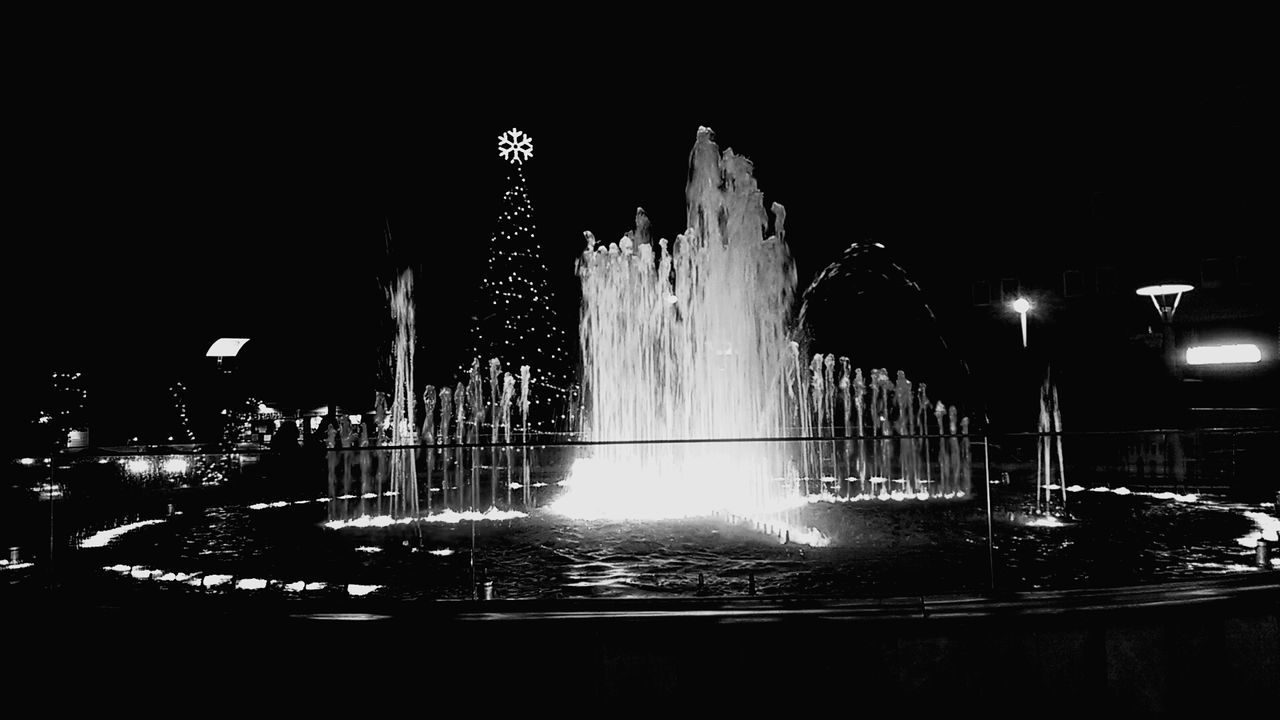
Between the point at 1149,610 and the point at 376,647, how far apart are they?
14.3ft

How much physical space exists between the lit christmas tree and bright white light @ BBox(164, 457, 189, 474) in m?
24.7

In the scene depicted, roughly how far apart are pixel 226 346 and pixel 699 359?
32030 millimetres

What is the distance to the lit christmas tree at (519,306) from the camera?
42.1m

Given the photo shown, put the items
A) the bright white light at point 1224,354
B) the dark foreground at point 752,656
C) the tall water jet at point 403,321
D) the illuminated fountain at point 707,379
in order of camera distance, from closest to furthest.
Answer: the dark foreground at point 752,656, the illuminated fountain at point 707,379, the bright white light at point 1224,354, the tall water jet at point 403,321

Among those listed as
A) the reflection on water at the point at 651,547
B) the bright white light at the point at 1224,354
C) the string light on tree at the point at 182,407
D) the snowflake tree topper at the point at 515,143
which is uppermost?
the snowflake tree topper at the point at 515,143

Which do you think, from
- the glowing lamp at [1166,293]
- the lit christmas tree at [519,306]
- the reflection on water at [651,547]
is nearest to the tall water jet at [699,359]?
the reflection on water at [651,547]

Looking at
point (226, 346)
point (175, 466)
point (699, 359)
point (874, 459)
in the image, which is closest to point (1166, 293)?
point (699, 359)

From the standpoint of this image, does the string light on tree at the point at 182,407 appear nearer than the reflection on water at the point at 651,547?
No

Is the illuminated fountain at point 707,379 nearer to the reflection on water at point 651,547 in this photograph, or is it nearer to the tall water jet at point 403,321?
the reflection on water at point 651,547

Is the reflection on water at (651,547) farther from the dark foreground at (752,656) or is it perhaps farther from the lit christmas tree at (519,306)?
the lit christmas tree at (519,306)

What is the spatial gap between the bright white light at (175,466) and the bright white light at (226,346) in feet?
82.3

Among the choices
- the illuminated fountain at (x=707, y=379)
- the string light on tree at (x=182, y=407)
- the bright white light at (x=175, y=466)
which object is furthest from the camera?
the string light on tree at (x=182, y=407)

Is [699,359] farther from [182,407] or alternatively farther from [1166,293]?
[182,407]

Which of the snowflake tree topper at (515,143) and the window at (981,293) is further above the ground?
the snowflake tree topper at (515,143)
